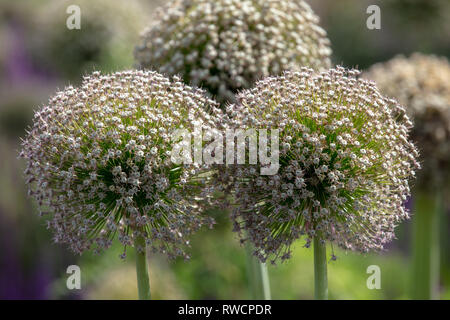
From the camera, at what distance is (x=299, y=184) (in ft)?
7.44

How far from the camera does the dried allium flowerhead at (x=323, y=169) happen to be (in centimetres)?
232

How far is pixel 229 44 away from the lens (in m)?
3.01

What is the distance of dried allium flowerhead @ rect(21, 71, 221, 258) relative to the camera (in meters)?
2.32

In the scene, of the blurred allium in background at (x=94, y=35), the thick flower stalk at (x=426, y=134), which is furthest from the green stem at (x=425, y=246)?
the blurred allium in background at (x=94, y=35)

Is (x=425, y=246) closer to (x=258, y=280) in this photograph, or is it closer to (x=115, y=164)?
(x=258, y=280)

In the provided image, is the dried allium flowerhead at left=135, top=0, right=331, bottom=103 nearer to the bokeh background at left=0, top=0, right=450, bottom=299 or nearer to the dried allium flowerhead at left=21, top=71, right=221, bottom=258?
the dried allium flowerhead at left=21, top=71, right=221, bottom=258

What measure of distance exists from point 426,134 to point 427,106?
188 mm

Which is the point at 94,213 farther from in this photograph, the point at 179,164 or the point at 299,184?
the point at 299,184

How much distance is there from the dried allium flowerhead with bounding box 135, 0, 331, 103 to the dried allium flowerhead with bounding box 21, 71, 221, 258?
1.79 feet

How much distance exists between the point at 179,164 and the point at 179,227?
265mm

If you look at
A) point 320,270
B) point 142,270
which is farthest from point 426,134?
point 142,270

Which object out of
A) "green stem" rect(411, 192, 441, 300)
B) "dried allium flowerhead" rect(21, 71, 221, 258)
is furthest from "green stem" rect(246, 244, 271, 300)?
"green stem" rect(411, 192, 441, 300)

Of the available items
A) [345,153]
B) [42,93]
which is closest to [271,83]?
[345,153]
